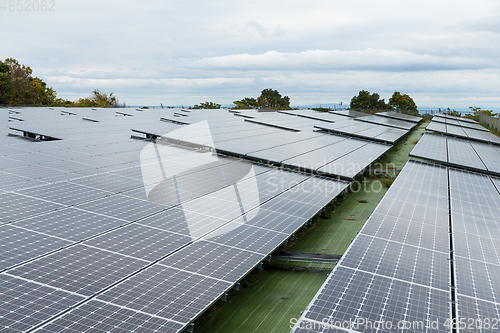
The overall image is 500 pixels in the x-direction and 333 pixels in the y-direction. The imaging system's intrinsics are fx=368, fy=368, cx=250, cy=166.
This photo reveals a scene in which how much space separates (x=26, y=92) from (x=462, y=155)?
3871 inches

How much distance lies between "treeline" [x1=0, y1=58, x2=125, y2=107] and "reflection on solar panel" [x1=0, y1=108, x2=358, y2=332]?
72.6 metres

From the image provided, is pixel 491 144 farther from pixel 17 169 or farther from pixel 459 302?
pixel 17 169

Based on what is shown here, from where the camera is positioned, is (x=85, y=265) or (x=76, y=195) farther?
(x=76, y=195)

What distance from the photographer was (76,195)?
14562 mm

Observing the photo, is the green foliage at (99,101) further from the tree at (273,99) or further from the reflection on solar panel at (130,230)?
the reflection on solar panel at (130,230)

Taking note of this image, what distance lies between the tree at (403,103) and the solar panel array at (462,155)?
7943cm

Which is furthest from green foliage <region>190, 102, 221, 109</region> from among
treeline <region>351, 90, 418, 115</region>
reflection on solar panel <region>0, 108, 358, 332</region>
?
reflection on solar panel <region>0, 108, 358, 332</region>

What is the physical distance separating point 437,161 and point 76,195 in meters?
23.9

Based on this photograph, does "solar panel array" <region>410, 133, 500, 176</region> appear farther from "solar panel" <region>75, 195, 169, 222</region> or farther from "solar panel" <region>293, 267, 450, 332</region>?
"solar panel" <region>75, 195, 169, 222</region>

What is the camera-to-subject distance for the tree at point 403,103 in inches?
4473

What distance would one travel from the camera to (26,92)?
3659 inches

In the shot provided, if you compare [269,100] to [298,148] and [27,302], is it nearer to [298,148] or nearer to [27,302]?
[298,148]

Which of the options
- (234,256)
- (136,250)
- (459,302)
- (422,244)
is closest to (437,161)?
(422,244)

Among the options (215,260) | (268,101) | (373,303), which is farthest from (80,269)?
(268,101)
